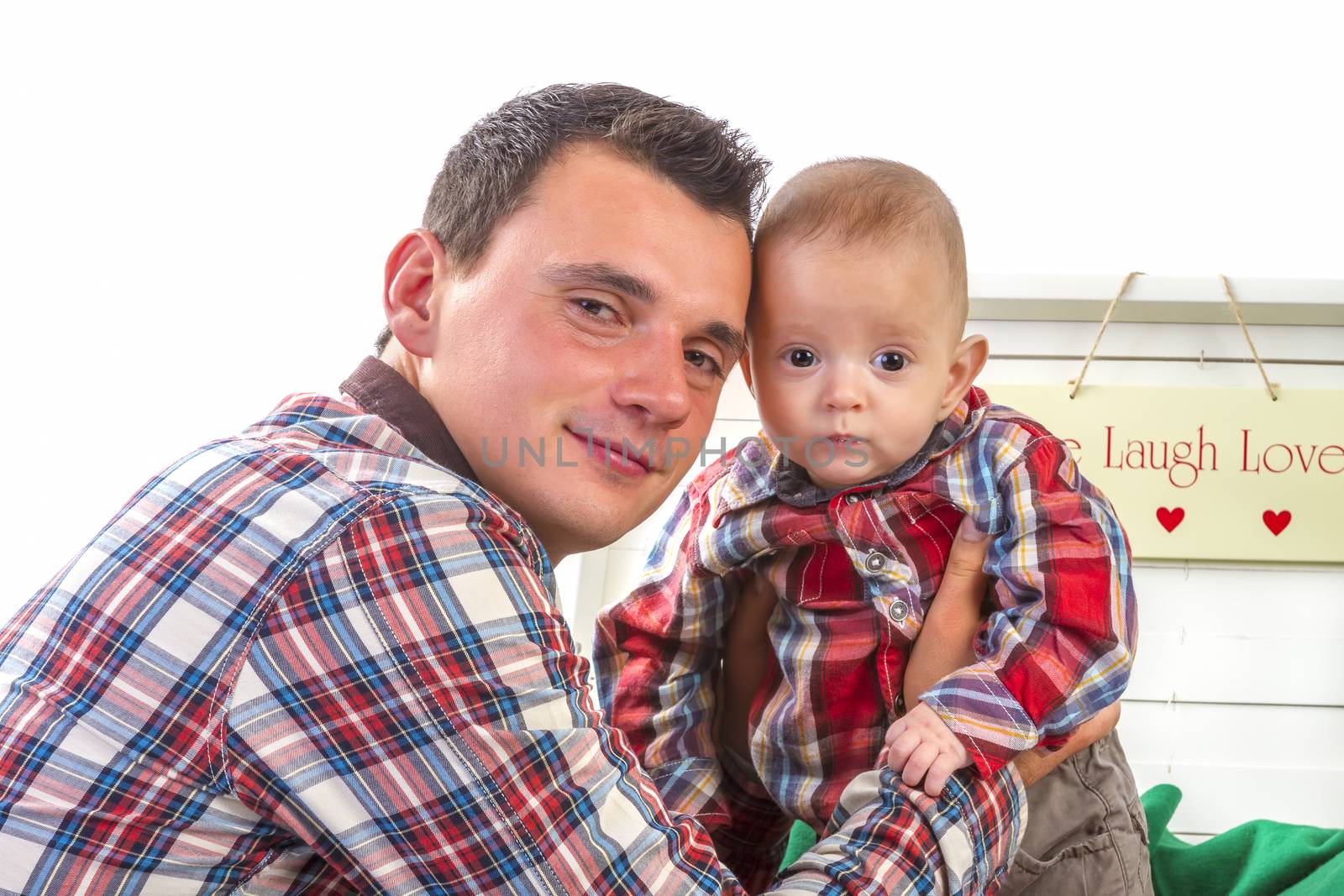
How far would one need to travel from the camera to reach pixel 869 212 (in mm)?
1293

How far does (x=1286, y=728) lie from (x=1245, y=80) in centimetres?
115

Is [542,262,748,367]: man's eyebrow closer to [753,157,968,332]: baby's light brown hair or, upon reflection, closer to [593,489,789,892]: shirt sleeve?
[753,157,968,332]: baby's light brown hair

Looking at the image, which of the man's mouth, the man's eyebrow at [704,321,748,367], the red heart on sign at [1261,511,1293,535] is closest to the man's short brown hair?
the man's eyebrow at [704,321,748,367]

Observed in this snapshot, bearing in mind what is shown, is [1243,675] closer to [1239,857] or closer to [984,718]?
[1239,857]

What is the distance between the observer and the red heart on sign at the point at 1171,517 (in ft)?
6.48

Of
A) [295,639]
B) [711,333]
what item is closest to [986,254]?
[711,333]

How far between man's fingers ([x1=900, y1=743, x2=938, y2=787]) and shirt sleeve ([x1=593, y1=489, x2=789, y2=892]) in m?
0.33

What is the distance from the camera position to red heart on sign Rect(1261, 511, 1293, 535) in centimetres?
195

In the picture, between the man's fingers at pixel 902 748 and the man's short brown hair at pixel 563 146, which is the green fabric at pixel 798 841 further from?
the man's short brown hair at pixel 563 146

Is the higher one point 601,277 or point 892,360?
point 601,277

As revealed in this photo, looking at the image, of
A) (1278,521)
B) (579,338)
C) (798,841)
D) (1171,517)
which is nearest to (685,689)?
(798,841)

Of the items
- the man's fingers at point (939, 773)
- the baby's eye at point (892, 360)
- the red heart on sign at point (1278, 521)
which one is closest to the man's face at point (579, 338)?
the baby's eye at point (892, 360)

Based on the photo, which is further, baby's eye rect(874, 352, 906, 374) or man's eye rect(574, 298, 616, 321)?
baby's eye rect(874, 352, 906, 374)

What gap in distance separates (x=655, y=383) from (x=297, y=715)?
18.7 inches
